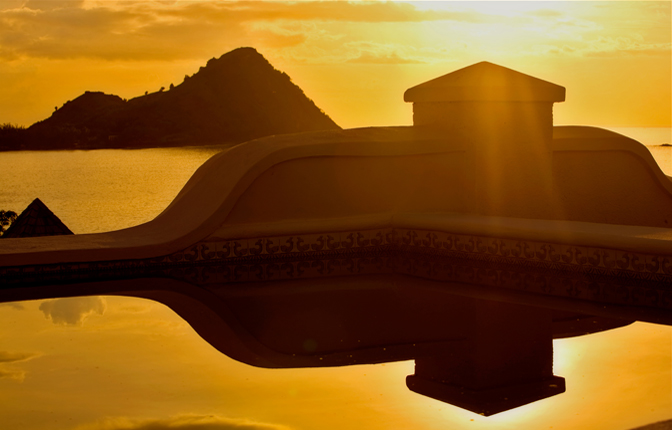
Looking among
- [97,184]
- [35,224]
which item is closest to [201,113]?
[97,184]

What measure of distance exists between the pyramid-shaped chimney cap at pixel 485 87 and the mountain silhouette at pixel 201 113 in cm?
7304

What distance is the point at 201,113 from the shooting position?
9331 cm

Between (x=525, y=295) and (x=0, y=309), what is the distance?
4111mm

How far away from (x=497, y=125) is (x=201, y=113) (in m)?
85.8

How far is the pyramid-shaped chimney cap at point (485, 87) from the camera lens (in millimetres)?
9461

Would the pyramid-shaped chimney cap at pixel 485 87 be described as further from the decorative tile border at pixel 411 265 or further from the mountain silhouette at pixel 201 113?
the mountain silhouette at pixel 201 113

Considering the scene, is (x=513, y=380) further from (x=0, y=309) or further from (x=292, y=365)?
(x=0, y=309)

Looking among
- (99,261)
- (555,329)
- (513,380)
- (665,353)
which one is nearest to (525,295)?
(555,329)

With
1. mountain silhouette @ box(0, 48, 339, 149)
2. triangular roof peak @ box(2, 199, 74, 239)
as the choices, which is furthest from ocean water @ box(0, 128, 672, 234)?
triangular roof peak @ box(2, 199, 74, 239)

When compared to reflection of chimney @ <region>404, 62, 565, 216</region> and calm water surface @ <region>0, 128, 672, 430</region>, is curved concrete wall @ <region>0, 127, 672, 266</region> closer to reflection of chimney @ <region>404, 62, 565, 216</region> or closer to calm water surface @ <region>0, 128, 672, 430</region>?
reflection of chimney @ <region>404, 62, 565, 216</region>

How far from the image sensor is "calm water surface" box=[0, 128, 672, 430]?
3.95 meters

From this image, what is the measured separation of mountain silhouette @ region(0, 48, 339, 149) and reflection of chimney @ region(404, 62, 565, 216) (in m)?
73.1

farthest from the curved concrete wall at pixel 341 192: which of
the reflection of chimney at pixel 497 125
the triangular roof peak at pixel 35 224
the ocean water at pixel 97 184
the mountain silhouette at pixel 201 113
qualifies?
the mountain silhouette at pixel 201 113

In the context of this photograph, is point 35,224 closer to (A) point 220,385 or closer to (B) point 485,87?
(B) point 485,87
